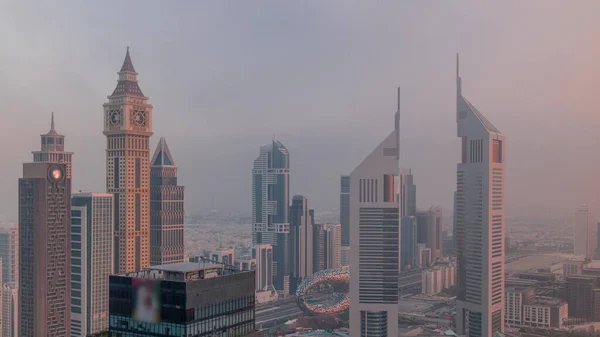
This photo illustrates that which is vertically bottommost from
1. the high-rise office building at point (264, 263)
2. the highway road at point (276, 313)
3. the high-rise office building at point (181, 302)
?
the highway road at point (276, 313)

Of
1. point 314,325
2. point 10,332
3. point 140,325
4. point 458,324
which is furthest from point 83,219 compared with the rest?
point 140,325

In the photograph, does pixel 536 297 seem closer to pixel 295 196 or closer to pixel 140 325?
pixel 140 325

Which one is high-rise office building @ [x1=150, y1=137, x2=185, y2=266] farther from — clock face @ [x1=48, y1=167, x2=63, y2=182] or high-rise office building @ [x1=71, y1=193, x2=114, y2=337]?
clock face @ [x1=48, y1=167, x2=63, y2=182]

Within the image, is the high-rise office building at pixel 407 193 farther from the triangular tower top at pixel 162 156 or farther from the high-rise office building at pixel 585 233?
the triangular tower top at pixel 162 156

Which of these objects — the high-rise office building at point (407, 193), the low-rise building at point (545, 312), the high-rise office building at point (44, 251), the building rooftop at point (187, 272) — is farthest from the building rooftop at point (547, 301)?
the high-rise office building at point (44, 251)

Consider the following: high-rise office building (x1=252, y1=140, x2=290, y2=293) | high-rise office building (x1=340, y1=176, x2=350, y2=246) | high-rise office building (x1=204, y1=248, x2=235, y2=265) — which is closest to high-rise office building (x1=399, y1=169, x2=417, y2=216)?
high-rise office building (x1=340, y1=176, x2=350, y2=246)

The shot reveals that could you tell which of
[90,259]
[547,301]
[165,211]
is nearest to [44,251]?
[90,259]
